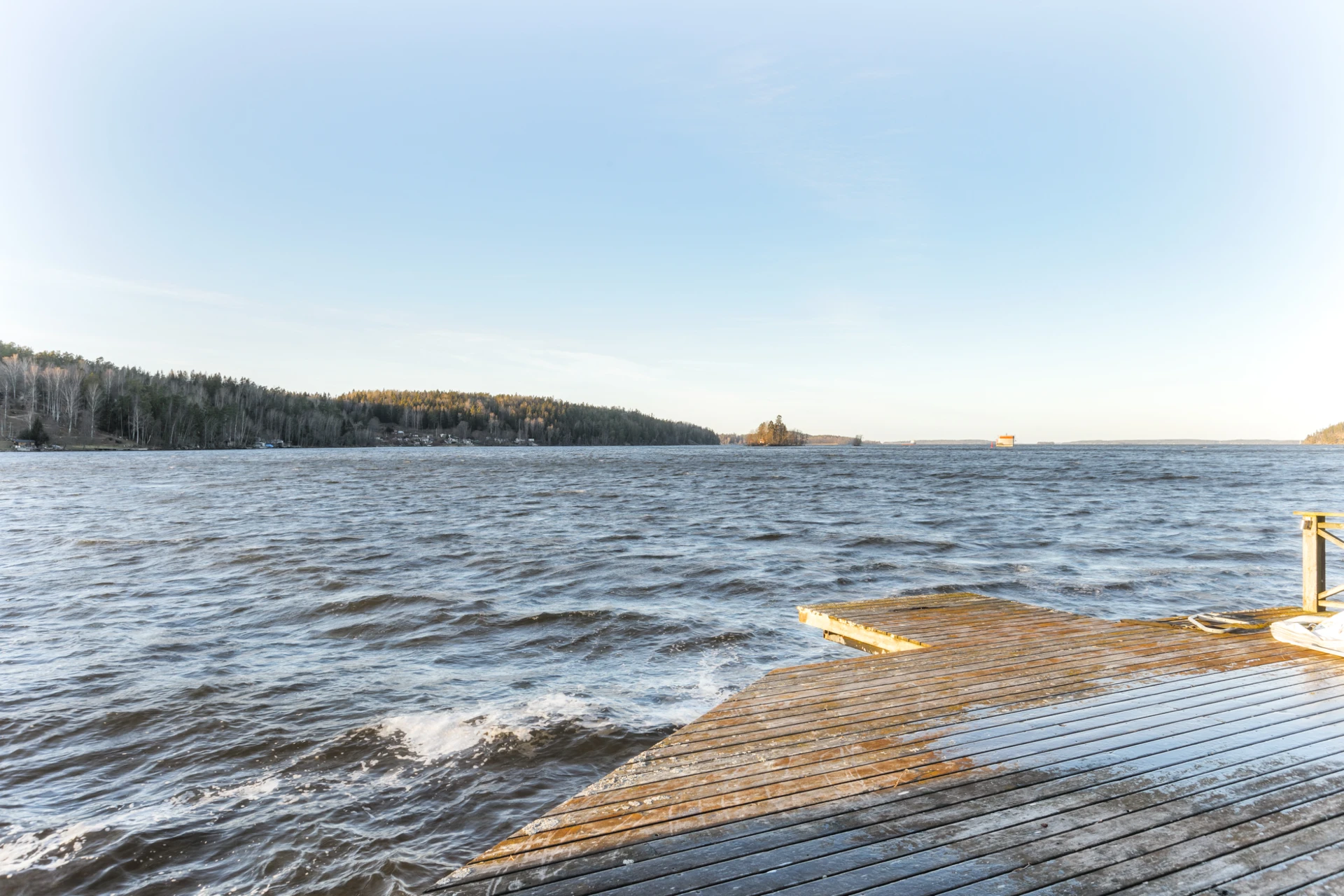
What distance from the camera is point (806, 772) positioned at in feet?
14.0

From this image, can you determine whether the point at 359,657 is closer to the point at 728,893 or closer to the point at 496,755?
the point at 496,755

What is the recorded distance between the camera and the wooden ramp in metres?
3.21

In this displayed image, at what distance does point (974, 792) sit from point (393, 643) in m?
9.13

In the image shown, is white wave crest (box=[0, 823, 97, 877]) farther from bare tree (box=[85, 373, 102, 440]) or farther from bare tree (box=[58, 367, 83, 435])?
bare tree (box=[58, 367, 83, 435])

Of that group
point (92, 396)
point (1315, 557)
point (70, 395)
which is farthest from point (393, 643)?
point (70, 395)

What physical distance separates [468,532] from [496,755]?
1815 centimetres

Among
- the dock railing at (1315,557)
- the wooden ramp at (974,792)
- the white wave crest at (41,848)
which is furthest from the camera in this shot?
the dock railing at (1315,557)

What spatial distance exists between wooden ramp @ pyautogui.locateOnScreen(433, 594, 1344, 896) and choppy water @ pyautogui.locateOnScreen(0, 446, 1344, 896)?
2.17m

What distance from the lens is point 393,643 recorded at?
10656mm

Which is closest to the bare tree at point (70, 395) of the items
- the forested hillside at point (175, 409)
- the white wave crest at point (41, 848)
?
the forested hillside at point (175, 409)

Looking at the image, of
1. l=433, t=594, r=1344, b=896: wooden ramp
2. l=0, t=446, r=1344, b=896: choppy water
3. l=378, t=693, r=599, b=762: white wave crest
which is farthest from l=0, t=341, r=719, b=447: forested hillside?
l=433, t=594, r=1344, b=896: wooden ramp

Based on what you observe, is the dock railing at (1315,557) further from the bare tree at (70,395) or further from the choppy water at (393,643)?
the bare tree at (70,395)

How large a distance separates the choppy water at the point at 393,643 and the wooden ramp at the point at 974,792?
2166 mm

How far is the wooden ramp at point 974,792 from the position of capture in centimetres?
321
